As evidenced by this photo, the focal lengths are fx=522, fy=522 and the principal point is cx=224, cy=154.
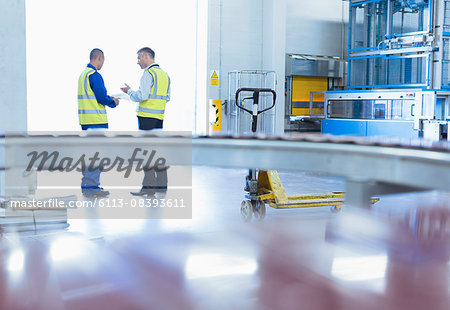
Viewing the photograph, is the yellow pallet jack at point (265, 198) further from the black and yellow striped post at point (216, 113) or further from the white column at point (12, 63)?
the black and yellow striped post at point (216, 113)

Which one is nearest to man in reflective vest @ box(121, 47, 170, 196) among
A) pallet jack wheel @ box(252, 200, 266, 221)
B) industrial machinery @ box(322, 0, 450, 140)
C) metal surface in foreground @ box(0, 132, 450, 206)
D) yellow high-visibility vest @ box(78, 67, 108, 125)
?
yellow high-visibility vest @ box(78, 67, 108, 125)

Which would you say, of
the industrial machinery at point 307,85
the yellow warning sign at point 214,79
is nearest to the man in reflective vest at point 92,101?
the yellow warning sign at point 214,79

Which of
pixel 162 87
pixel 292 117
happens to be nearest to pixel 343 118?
pixel 292 117

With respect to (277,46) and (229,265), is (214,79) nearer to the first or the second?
(277,46)

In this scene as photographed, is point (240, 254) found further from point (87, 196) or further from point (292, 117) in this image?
point (292, 117)

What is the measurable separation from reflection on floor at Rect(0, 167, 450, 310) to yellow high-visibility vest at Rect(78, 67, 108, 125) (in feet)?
4.97

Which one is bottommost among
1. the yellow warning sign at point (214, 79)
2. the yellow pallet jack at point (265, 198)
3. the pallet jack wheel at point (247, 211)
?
the pallet jack wheel at point (247, 211)

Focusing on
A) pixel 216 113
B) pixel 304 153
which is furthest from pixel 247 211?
pixel 216 113

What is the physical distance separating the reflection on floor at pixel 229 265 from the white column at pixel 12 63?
111cm

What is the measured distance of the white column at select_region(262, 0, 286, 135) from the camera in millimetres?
10859

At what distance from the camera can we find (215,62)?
10.6 meters

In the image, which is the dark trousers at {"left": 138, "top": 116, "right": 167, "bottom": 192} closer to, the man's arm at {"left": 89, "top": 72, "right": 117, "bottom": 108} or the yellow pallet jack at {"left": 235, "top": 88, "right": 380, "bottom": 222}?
the man's arm at {"left": 89, "top": 72, "right": 117, "bottom": 108}

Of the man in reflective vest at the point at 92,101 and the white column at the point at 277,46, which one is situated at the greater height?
the white column at the point at 277,46

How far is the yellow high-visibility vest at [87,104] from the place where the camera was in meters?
5.23
